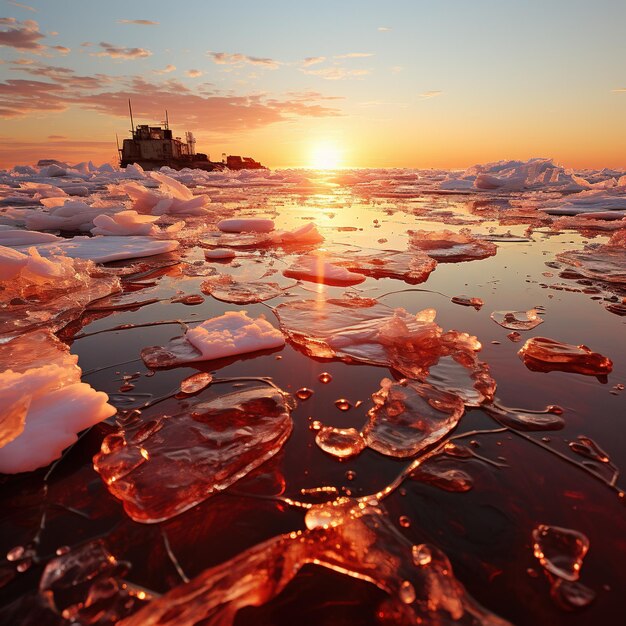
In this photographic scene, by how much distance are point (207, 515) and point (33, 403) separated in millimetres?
788

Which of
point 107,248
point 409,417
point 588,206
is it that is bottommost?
point 107,248

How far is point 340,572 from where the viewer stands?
88cm

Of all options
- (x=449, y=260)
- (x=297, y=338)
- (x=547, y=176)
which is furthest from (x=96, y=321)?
(x=547, y=176)

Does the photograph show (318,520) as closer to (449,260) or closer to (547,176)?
(449,260)

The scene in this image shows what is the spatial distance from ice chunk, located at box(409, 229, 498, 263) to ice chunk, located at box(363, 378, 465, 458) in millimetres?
2646

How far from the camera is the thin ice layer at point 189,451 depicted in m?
1.08

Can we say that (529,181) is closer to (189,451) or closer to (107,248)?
(107,248)

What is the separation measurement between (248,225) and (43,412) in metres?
4.96

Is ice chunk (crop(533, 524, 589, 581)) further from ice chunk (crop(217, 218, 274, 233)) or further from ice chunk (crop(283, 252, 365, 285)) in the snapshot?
ice chunk (crop(217, 218, 274, 233))

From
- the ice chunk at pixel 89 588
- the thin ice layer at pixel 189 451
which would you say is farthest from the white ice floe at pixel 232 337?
the ice chunk at pixel 89 588

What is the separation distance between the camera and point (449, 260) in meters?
3.96

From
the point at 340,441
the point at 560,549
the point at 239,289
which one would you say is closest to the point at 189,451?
the point at 340,441

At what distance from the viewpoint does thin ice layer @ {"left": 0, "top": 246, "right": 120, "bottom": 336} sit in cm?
232

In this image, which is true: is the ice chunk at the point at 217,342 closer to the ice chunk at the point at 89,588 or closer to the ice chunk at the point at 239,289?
the ice chunk at the point at 239,289
